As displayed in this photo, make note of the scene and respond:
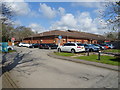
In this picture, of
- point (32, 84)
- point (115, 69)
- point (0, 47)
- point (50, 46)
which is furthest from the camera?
point (50, 46)

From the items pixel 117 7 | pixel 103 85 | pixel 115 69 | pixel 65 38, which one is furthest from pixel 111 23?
pixel 65 38

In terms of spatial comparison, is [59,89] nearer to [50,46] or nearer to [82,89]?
[82,89]

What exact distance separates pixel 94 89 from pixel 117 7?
12.0 meters

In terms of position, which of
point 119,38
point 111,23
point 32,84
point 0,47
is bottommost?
point 32,84

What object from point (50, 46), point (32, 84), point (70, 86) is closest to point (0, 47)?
point (50, 46)

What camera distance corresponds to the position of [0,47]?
2080 cm

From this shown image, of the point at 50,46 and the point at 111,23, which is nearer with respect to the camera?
the point at 111,23

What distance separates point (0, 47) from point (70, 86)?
19801mm

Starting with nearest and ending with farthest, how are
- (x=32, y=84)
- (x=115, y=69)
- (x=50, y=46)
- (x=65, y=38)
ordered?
(x=32, y=84), (x=115, y=69), (x=50, y=46), (x=65, y=38)

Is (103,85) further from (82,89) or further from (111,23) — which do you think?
(111,23)

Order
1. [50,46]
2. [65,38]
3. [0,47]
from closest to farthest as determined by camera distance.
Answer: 1. [0,47]
2. [50,46]
3. [65,38]

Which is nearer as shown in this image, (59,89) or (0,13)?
(59,89)

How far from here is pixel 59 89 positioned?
460 cm

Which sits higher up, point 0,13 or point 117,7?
point 117,7
